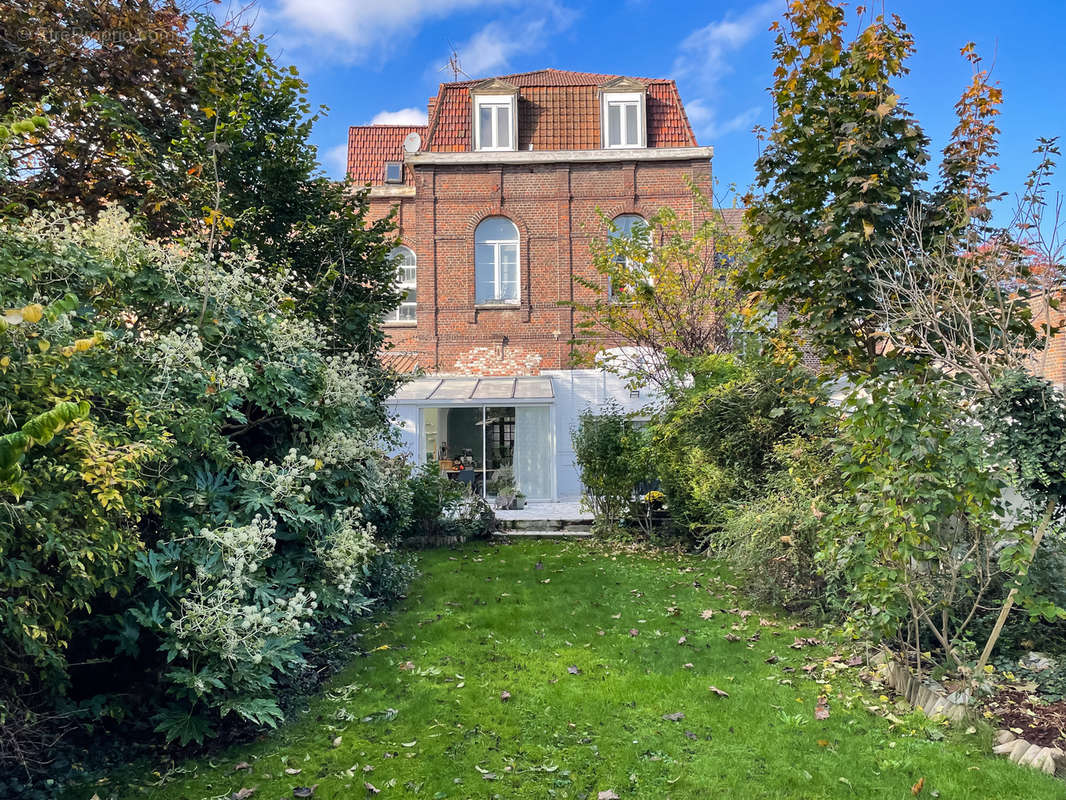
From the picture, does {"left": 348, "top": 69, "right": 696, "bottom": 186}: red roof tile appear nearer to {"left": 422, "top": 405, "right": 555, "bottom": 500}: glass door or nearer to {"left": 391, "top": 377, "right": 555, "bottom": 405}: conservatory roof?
{"left": 391, "top": 377, "right": 555, "bottom": 405}: conservatory roof

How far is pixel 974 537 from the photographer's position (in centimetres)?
488

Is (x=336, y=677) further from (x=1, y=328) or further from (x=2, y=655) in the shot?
(x=1, y=328)

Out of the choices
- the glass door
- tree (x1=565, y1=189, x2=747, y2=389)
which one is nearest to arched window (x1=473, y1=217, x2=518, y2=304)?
the glass door

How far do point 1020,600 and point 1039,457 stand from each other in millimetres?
953

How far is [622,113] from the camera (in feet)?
62.1

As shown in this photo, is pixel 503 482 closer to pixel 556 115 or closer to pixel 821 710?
pixel 556 115

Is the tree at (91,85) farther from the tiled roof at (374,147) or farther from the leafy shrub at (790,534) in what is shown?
the tiled roof at (374,147)

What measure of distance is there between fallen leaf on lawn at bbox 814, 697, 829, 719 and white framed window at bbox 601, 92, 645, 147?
16.8 m

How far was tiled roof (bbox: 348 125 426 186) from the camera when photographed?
71.5 feet

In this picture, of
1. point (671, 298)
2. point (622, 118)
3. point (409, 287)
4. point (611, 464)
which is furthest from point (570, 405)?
point (622, 118)

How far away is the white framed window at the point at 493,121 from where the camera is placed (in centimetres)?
1886

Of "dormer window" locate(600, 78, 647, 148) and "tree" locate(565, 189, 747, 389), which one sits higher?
"dormer window" locate(600, 78, 647, 148)

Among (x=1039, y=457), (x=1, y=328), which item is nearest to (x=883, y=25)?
(x=1039, y=457)

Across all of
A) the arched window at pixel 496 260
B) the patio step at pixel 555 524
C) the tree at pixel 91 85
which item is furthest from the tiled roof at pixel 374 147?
the patio step at pixel 555 524
